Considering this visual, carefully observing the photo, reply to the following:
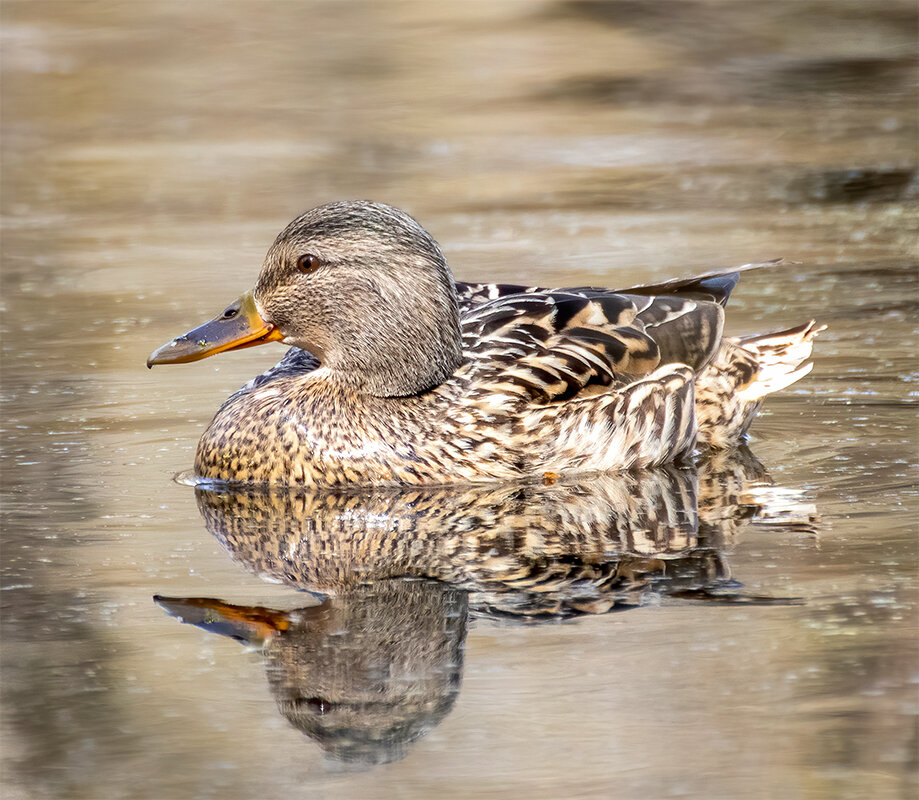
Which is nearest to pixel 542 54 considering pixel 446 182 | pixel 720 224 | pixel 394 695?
pixel 446 182

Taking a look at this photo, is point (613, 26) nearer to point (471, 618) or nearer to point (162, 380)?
point (162, 380)

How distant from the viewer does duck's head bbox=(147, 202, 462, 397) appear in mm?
7934

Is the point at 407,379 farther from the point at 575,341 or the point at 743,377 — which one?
the point at 743,377

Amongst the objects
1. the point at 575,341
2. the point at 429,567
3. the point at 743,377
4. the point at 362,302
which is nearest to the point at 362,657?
the point at 429,567

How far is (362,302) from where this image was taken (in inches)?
314

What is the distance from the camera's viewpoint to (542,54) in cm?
1973

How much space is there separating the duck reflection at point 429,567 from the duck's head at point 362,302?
63cm

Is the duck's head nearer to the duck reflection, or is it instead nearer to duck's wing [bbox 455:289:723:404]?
duck's wing [bbox 455:289:723:404]

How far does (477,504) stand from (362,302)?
1.14 metres

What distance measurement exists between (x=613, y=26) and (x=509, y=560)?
15730mm

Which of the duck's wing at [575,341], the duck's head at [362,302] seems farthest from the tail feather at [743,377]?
the duck's head at [362,302]

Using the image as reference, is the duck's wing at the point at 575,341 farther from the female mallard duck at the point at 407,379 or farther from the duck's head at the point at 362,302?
the duck's head at the point at 362,302

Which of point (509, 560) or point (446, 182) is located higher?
point (446, 182)

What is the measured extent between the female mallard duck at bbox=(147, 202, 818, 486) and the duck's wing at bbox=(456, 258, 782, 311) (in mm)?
333
